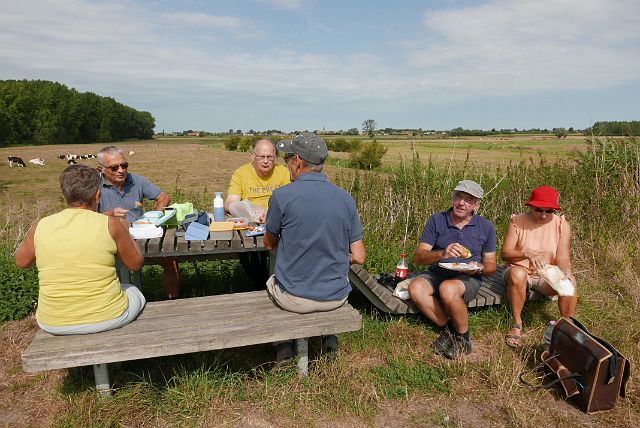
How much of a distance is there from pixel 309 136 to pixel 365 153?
2556 cm

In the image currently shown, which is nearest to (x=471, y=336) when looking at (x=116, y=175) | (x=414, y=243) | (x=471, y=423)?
(x=471, y=423)

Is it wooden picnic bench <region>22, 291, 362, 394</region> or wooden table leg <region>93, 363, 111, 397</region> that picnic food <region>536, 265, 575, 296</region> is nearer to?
wooden picnic bench <region>22, 291, 362, 394</region>

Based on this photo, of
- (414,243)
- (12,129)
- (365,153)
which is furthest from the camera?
(12,129)

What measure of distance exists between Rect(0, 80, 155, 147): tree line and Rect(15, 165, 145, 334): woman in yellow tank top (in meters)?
80.8

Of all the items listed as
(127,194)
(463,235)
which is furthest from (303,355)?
(127,194)

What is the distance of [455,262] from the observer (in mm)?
3570

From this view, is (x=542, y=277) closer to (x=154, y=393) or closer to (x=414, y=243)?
(x=414, y=243)

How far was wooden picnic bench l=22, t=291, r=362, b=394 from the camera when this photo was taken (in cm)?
228

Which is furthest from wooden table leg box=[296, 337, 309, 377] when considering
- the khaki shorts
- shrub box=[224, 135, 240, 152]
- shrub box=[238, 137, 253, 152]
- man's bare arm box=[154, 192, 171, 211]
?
→ shrub box=[224, 135, 240, 152]

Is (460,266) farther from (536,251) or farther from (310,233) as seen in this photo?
(310,233)

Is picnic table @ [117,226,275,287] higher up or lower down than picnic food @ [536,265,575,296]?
higher up

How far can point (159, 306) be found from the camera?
2.96m

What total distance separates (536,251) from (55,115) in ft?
310

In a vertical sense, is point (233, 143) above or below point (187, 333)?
above
